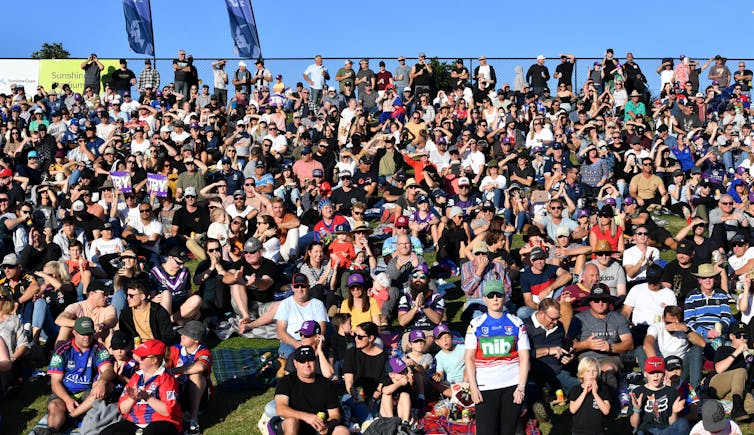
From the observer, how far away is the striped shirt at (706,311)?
11.9 metres

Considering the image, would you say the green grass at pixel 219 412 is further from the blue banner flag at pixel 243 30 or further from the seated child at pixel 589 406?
the blue banner flag at pixel 243 30

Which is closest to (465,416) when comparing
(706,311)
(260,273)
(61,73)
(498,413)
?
(498,413)

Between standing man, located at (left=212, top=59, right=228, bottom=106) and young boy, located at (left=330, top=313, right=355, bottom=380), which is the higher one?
standing man, located at (left=212, top=59, right=228, bottom=106)

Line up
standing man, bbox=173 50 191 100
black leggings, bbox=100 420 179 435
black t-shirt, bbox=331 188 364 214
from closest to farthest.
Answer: black leggings, bbox=100 420 179 435 < black t-shirt, bbox=331 188 364 214 < standing man, bbox=173 50 191 100

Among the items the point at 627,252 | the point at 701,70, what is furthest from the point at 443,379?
the point at 701,70

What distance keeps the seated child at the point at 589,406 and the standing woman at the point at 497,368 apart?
1214 millimetres

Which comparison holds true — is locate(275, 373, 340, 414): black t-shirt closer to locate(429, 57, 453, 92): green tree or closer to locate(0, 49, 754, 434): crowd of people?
locate(0, 49, 754, 434): crowd of people

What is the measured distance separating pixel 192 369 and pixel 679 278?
7172 mm

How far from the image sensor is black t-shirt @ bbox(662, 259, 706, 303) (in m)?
13.3

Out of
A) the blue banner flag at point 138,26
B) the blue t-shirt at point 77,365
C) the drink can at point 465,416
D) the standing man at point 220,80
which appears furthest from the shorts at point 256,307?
the blue banner flag at point 138,26

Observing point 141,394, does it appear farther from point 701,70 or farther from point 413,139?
point 701,70

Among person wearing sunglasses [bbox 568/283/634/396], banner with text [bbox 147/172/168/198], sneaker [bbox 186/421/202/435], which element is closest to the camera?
sneaker [bbox 186/421/202/435]

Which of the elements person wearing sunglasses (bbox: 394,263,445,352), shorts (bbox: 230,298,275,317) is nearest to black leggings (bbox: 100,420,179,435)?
person wearing sunglasses (bbox: 394,263,445,352)

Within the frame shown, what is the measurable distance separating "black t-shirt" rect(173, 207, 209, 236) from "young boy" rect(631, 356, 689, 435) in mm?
9534
